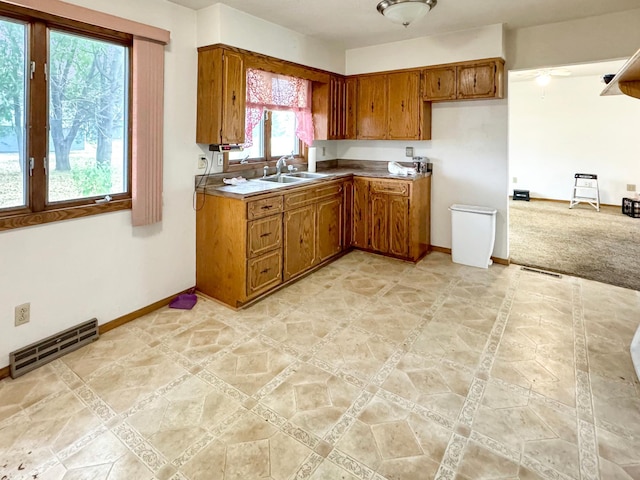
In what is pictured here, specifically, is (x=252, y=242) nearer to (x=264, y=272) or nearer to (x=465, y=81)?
(x=264, y=272)

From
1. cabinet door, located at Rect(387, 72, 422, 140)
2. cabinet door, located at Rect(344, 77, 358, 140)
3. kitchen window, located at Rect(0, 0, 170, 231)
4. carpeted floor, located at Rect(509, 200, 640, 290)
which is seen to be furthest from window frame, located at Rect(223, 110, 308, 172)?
carpeted floor, located at Rect(509, 200, 640, 290)

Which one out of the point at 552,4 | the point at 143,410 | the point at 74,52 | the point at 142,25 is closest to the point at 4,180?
the point at 74,52

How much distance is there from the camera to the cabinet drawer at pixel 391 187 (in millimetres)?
4352

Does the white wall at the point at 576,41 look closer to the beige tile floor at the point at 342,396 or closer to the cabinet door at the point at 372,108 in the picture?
the cabinet door at the point at 372,108

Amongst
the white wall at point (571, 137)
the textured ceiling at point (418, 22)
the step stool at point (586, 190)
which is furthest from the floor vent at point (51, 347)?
the white wall at point (571, 137)

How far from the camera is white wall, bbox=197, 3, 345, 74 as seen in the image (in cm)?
319

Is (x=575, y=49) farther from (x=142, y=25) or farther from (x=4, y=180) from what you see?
(x=4, y=180)

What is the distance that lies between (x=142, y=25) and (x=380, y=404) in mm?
2968

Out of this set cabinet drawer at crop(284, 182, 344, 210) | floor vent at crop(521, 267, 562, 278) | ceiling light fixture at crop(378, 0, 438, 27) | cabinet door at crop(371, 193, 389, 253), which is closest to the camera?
ceiling light fixture at crop(378, 0, 438, 27)

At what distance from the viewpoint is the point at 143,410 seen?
204cm

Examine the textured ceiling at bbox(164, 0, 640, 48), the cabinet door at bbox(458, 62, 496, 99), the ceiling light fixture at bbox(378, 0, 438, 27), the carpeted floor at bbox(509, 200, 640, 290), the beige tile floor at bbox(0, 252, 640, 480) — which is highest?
the textured ceiling at bbox(164, 0, 640, 48)

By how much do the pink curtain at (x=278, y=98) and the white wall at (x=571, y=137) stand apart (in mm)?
5731

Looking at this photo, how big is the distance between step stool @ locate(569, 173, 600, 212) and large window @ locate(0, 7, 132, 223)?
8091 millimetres

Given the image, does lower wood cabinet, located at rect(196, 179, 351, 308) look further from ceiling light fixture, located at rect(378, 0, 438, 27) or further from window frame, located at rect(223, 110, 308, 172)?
ceiling light fixture, located at rect(378, 0, 438, 27)
